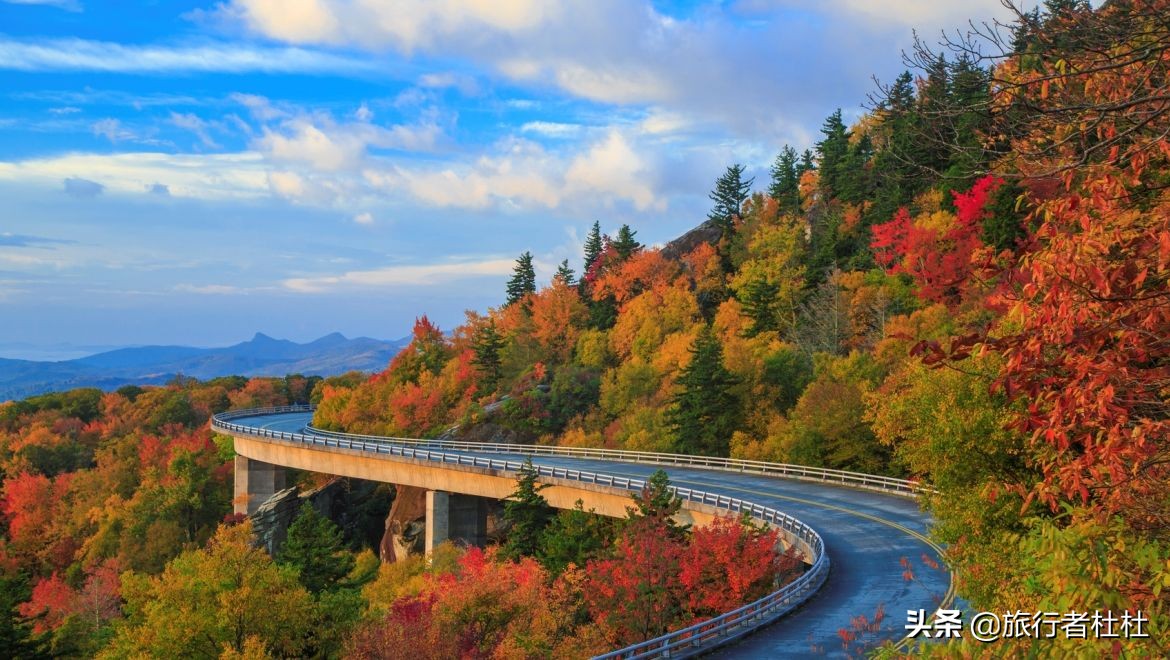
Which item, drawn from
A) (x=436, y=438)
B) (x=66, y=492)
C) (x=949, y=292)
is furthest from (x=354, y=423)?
(x=949, y=292)

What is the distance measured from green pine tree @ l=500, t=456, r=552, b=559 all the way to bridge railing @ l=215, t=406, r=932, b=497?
1376 cm

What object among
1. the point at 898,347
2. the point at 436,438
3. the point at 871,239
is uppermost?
the point at 871,239

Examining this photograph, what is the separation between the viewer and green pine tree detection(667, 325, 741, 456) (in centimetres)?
5881

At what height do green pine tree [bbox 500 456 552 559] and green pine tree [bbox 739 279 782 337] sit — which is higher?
green pine tree [bbox 739 279 782 337]

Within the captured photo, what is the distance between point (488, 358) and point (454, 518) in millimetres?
30891

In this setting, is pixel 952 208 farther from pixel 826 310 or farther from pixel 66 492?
pixel 66 492

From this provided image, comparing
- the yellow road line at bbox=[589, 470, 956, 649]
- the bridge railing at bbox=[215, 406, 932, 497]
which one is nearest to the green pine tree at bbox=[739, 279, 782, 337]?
the bridge railing at bbox=[215, 406, 932, 497]

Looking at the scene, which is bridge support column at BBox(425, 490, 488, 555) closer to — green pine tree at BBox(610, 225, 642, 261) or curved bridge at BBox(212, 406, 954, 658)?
curved bridge at BBox(212, 406, 954, 658)

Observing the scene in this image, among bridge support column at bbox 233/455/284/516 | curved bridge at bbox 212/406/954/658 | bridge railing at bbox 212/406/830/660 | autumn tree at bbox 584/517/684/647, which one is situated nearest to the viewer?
bridge railing at bbox 212/406/830/660

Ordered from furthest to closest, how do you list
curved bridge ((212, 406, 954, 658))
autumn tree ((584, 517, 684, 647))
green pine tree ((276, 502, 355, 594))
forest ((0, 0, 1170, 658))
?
1. green pine tree ((276, 502, 355, 594))
2. autumn tree ((584, 517, 684, 647))
3. curved bridge ((212, 406, 954, 658))
4. forest ((0, 0, 1170, 658))

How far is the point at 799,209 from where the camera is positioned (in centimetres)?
9138

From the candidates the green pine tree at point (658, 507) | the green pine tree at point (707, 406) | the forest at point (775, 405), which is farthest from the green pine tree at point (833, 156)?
the green pine tree at point (658, 507)

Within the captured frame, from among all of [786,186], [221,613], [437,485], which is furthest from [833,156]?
[221,613]

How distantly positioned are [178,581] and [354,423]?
55.0m
